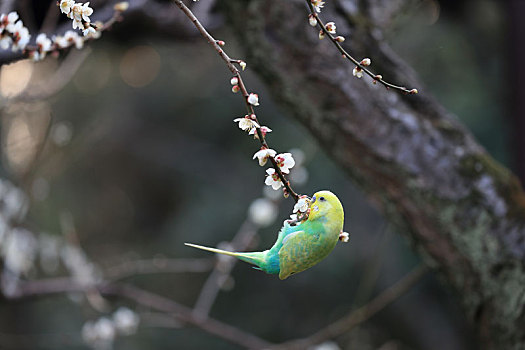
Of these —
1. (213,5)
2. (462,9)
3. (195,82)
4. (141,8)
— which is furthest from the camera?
(195,82)

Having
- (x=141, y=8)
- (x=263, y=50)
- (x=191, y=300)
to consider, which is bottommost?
(x=191, y=300)

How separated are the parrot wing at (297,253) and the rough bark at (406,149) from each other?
52 centimetres

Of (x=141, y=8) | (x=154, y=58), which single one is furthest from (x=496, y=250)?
(x=154, y=58)

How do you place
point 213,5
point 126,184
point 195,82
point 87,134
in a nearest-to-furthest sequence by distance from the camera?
point 213,5
point 87,134
point 195,82
point 126,184

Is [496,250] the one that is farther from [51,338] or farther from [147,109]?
[147,109]

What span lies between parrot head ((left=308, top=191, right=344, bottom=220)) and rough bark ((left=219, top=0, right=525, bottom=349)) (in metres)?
0.52

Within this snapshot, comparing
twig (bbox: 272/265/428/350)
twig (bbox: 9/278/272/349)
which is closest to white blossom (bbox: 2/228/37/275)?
twig (bbox: 9/278/272/349)

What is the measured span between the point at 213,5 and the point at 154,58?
2.45 meters

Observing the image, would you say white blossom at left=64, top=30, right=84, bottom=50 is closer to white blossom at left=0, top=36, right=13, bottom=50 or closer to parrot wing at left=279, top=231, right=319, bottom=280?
white blossom at left=0, top=36, right=13, bottom=50

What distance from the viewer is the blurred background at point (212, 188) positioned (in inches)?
102

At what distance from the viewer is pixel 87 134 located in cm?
143

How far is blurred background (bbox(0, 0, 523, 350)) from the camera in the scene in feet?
8.50

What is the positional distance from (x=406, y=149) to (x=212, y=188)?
7.68 ft

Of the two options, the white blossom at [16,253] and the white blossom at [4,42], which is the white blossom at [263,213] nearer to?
the white blossom at [16,253]
